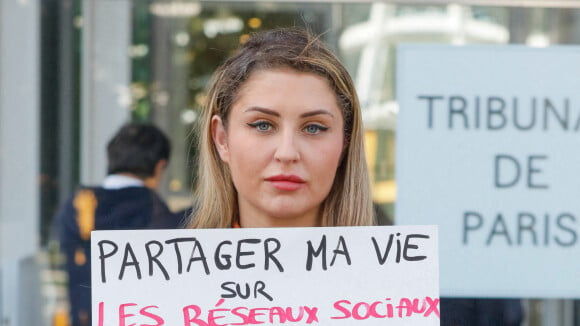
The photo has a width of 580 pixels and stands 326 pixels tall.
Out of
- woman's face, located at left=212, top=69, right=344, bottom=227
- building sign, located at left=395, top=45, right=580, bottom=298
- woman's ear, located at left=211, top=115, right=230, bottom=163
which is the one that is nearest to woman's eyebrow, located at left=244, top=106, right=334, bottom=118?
woman's face, located at left=212, top=69, right=344, bottom=227

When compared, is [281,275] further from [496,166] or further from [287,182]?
[496,166]

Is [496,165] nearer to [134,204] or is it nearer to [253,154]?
[134,204]

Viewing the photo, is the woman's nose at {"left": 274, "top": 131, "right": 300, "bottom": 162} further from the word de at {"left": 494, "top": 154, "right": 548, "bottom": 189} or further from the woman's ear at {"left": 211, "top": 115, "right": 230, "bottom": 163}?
the word de at {"left": 494, "top": 154, "right": 548, "bottom": 189}

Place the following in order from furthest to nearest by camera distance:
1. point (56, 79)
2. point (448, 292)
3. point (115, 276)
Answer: point (56, 79)
point (448, 292)
point (115, 276)

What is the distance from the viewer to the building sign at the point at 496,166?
2936mm

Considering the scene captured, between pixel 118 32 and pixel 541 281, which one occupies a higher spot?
pixel 118 32

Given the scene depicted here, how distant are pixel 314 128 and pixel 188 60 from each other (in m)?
3.43

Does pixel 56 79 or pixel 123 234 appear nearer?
pixel 123 234

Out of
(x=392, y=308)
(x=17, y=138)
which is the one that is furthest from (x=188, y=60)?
(x=392, y=308)

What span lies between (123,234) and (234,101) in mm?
307

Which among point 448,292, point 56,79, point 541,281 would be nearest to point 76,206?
point 56,79

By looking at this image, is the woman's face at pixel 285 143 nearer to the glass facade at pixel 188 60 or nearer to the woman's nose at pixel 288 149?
the woman's nose at pixel 288 149

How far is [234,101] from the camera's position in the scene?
154 centimetres

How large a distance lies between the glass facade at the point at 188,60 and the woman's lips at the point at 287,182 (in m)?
2.13
